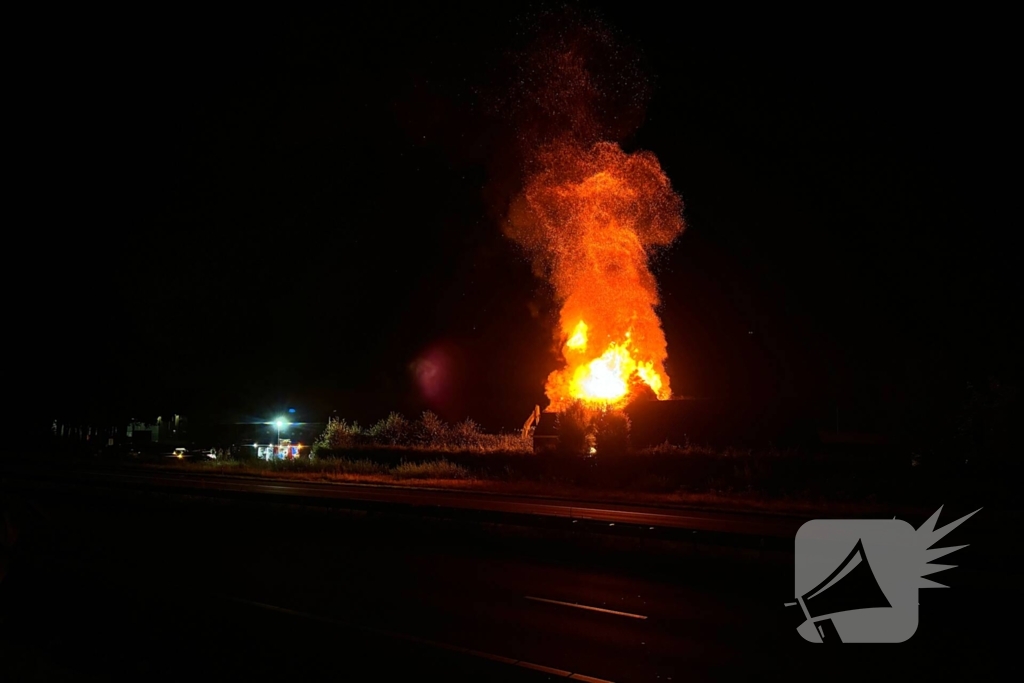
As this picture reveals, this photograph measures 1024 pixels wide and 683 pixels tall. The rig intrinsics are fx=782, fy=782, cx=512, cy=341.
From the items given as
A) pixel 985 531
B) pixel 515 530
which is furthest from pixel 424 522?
pixel 985 531

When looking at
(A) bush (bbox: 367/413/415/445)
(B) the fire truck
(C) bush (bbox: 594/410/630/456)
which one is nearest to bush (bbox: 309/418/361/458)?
(A) bush (bbox: 367/413/415/445)

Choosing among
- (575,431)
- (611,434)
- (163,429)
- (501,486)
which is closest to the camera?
(501,486)

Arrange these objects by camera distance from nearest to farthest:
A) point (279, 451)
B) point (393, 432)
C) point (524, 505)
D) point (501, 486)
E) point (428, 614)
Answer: point (428, 614) → point (524, 505) → point (501, 486) → point (393, 432) → point (279, 451)

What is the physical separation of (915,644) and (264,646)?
683cm

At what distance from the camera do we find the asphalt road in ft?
23.9

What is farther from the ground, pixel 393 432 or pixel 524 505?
pixel 393 432

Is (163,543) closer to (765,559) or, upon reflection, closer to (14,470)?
(765,559)

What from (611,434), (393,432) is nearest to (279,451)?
(393,432)

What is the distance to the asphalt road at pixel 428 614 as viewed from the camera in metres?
7.29

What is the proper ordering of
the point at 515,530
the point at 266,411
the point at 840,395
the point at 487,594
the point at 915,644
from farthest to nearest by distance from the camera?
the point at 266,411 → the point at 840,395 → the point at 515,530 → the point at 487,594 → the point at 915,644

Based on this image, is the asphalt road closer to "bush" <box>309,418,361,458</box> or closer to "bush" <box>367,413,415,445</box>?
"bush" <box>309,418,361,458</box>

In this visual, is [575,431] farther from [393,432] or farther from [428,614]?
[428,614]

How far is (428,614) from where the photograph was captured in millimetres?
9359

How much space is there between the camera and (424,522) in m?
17.1
